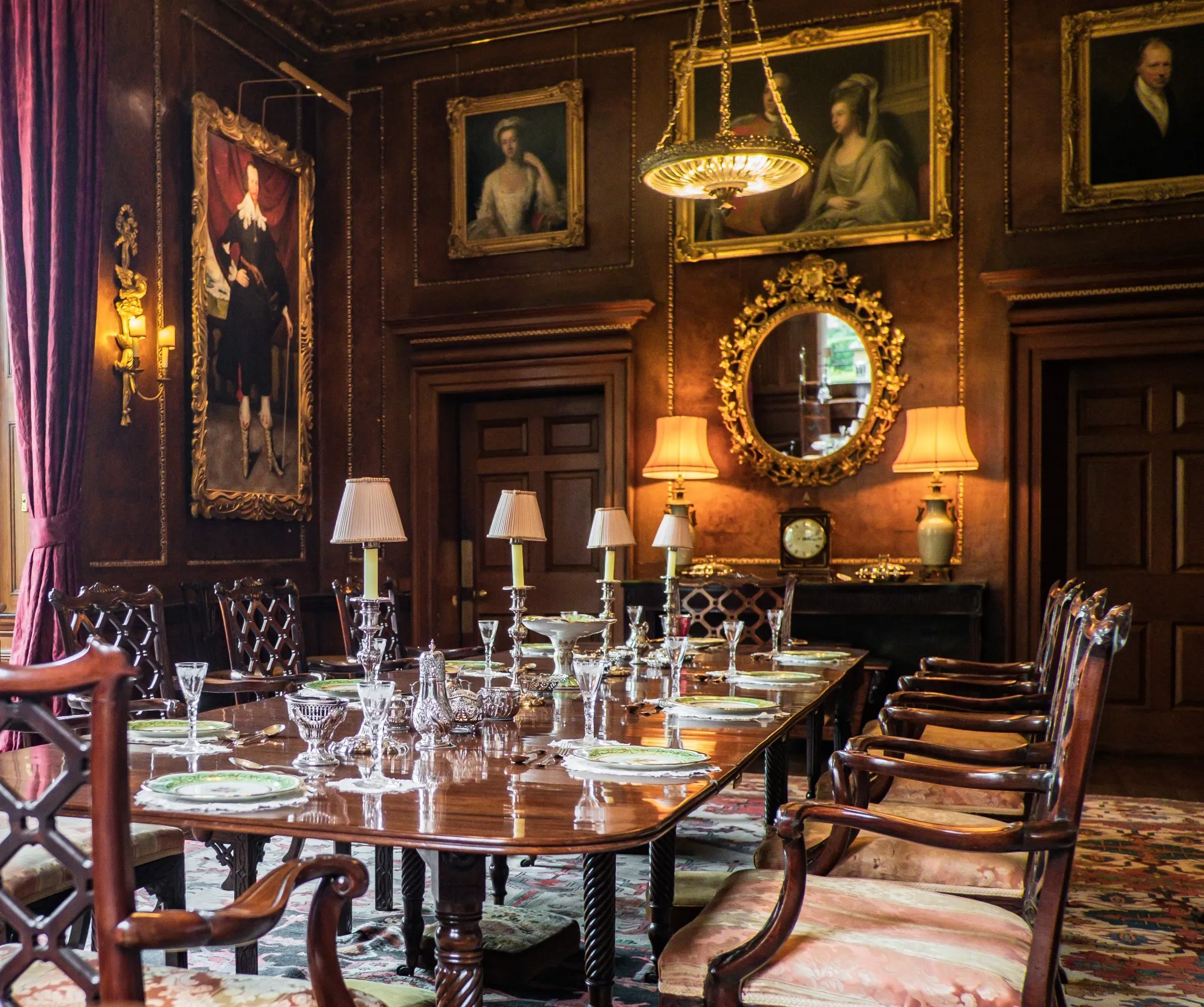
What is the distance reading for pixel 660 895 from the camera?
3.01 metres

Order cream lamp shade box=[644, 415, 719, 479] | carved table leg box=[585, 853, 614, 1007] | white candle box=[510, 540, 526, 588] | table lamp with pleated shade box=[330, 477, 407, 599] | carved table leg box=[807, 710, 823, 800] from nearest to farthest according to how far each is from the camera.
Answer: carved table leg box=[585, 853, 614, 1007], table lamp with pleated shade box=[330, 477, 407, 599], white candle box=[510, 540, 526, 588], carved table leg box=[807, 710, 823, 800], cream lamp shade box=[644, 415, 719, 479]

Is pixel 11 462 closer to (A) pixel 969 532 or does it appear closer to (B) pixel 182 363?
(B) pixel 182 363

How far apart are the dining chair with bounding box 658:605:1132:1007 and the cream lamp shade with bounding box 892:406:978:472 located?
394 cm

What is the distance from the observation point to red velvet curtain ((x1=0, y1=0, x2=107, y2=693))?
503 centimetres

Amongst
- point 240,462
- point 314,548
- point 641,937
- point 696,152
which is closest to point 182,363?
point 240,462

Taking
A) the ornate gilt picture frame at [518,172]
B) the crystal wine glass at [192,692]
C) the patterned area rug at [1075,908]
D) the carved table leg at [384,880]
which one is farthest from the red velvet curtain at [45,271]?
the crystal wine glass at [192,692]

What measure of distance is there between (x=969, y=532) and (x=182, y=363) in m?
4.17

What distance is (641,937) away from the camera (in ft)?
11.2

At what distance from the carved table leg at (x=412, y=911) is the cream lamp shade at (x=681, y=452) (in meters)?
3.48

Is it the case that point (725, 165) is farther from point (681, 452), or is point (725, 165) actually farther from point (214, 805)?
point (214, 805)

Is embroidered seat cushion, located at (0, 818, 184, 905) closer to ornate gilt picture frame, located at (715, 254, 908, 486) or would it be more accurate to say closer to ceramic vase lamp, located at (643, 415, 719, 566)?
ceramic vase lamp, located at (643, 415, 719, 566)

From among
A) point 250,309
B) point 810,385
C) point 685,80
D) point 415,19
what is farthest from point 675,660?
point 415,19

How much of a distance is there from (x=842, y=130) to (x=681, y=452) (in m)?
1.95

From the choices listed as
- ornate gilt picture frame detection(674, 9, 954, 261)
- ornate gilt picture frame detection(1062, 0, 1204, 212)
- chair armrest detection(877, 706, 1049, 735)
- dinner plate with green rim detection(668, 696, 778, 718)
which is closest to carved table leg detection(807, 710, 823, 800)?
chair armrest detection(877, 706, 1049, 735)
